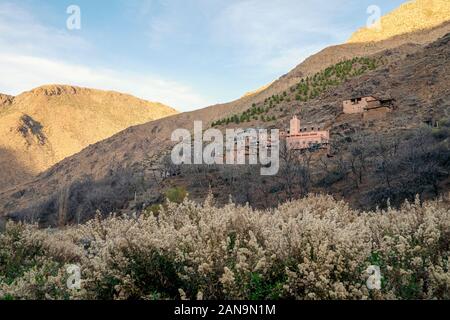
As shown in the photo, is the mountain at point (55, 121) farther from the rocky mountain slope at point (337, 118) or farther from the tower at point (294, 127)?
the tower at point (294, 127)

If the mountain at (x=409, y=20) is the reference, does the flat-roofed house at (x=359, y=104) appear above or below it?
below

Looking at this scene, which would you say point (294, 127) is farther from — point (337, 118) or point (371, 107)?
point (371, 107)

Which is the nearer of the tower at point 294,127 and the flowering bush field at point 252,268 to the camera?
the flowering bush field at point 252,268

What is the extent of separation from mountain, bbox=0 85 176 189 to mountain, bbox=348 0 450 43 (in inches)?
2628

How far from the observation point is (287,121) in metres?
49.5

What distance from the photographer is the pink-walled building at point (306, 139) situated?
3834 cm

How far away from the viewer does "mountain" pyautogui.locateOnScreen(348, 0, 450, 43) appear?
73.3 meters

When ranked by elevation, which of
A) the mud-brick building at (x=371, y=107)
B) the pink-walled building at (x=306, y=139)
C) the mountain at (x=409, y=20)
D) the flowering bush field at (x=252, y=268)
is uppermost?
the mountain at (x=409, y=20)

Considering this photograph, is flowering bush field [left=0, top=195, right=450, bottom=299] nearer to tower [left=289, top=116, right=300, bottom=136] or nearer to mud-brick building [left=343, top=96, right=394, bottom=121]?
tower [left=289, top=116, right=300, bottom=136]

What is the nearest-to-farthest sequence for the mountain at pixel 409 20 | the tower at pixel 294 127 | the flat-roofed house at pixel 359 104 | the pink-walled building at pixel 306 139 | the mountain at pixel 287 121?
the mountain at pixel 287 121, the pink-walled building at pixel 306 139, the flat-roofed house at pixel 359 104, the tower at pixel 294 127, the mountain at pixel 409 20

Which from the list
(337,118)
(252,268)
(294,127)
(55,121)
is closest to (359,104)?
(337,118)

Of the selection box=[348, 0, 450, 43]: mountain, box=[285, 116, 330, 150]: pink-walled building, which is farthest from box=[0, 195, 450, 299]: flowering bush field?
box=[348, 0, 450, 43]: mountain

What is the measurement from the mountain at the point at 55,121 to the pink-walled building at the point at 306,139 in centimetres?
6255

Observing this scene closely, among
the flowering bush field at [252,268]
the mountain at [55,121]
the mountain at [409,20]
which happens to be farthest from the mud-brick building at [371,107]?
the mountain at [55,121]
